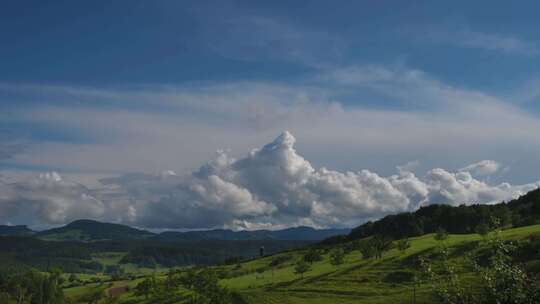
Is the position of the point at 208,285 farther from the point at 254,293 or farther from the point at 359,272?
the point at 359,272

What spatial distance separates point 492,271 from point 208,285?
183034mm

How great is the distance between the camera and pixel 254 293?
7667 inches

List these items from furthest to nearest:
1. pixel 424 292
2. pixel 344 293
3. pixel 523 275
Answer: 1. pixel 344 293
2. pixel 424 292
3. pixel 523 275

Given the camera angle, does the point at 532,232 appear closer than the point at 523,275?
No

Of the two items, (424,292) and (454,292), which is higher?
(454,292)

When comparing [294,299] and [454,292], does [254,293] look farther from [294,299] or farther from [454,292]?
[454,292]

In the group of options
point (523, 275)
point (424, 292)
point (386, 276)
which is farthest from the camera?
point (386, 276)

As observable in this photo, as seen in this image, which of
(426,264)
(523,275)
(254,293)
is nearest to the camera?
(523,275)

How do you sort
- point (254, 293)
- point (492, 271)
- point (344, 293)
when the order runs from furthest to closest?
point (254, 293), point (344, 293), point (492, 271)

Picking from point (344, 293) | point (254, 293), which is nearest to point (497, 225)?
point (344, 293)

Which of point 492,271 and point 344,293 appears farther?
point 344,293

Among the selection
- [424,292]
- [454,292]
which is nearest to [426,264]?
[454,292]

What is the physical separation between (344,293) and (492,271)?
15287 centimetres

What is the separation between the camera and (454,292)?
80.0 ft
